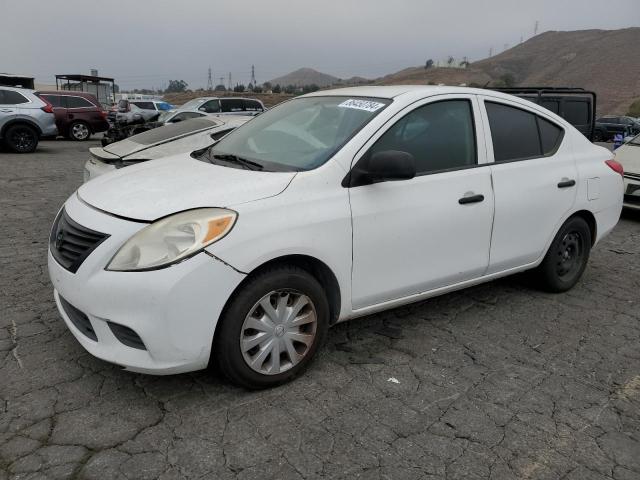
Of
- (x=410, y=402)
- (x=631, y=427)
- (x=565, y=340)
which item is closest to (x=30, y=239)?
(x=410, y=402)

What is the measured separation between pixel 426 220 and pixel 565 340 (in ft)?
4.58

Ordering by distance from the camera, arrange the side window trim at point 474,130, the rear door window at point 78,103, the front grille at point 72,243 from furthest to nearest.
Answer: the rear door window at point 78,103
the side window trim at point 474,130
the front grille at point 72,243

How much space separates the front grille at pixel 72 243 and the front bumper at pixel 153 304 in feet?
0.14

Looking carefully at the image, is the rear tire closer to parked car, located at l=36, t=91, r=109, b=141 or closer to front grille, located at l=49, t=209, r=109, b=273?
parked car, located at l=36, t=91, r=109, b=141

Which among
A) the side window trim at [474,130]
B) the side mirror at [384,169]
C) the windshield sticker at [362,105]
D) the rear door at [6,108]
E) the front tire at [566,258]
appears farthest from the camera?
the rear door at [6,108]

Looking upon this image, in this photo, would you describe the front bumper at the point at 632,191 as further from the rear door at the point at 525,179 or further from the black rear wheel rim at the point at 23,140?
the black rear wheel rim at the point at 23,140

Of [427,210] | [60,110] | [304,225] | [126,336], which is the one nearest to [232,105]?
[60,110]

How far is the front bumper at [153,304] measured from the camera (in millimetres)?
2520

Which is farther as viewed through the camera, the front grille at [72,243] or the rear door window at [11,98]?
the rear door window at [11,98]

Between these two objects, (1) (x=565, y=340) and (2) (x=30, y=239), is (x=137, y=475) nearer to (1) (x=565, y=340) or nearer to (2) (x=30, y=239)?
(1) (x=565, y=340)

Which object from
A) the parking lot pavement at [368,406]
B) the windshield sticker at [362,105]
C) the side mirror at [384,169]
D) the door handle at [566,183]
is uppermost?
the windshield sticker at [362,105]

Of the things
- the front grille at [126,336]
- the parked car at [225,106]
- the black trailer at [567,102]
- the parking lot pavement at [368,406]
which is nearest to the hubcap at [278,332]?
the parking lot pavement at [368,406]

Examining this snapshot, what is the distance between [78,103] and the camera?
1797 centimetres

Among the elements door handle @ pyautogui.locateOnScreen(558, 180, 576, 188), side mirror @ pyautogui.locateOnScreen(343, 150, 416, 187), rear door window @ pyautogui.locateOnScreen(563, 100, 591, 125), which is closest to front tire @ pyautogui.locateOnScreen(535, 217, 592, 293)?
door handle @ pyautogui.locateOnScreen(558, 180, 576, 188)
